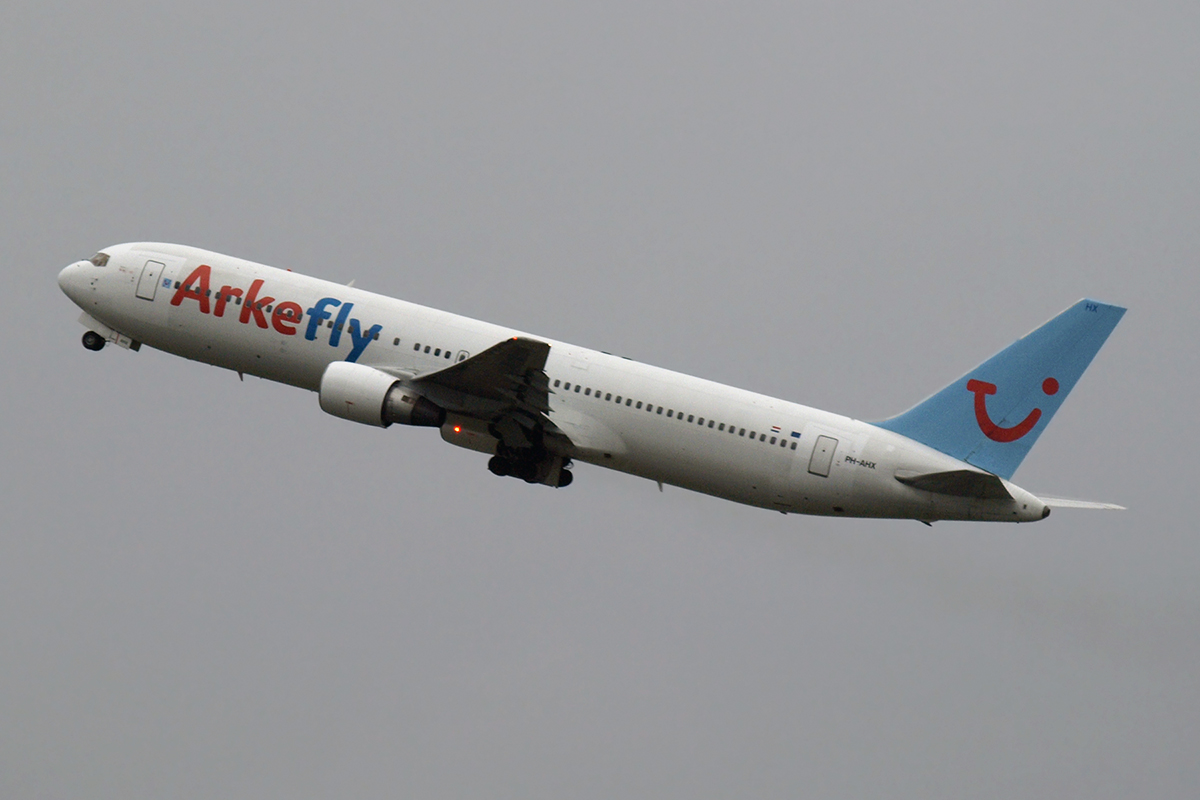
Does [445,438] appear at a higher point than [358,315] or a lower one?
lower

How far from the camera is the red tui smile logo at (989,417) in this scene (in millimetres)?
41125

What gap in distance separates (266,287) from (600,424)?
36.4ft

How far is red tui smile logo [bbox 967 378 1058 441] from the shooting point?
4112cm

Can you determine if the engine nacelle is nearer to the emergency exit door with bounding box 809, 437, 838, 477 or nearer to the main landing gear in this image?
the main landing gear

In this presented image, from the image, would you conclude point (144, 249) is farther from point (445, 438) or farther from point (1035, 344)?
point (1035, 344)

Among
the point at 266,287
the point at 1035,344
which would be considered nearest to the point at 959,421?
the point at 1035,344

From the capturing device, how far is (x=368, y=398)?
42312 millimetres

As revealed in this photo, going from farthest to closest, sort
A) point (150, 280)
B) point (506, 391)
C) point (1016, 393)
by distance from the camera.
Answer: point (150, 280) < point (506, 391) < point (1016, 393)

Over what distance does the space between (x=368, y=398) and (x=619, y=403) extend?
277 inches

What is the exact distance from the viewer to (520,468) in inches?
1747

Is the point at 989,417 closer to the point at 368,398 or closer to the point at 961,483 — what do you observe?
the point at 961,483

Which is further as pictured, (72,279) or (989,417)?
(72,279)

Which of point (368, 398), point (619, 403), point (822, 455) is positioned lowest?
point (368, 398)

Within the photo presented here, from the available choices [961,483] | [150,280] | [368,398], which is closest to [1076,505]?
[961,483]
